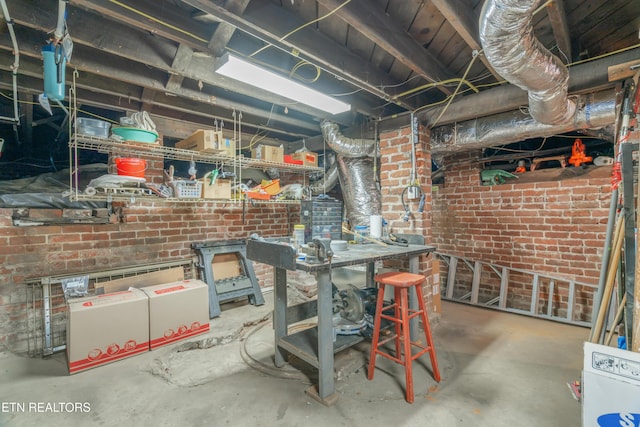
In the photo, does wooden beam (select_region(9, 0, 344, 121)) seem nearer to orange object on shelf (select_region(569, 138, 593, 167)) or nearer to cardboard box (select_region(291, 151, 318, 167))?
cardboard box (select_region(291, 151, 318, 167))

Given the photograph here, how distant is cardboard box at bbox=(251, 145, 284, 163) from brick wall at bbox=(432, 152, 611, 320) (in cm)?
235

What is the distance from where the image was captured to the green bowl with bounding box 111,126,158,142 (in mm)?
2600

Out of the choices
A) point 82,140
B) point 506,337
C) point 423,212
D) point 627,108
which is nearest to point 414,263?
point 423,212

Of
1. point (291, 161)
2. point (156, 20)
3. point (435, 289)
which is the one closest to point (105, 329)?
point (156, 20)

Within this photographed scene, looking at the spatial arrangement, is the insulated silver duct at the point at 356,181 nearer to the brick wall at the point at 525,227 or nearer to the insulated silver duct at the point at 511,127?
the insulated silver duct at the point at 511,127

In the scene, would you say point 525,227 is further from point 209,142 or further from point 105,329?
point 105,329

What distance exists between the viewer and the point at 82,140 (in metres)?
2.54

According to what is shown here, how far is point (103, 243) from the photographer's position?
117 inches

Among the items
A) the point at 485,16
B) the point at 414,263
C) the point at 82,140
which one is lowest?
the point at 414,263

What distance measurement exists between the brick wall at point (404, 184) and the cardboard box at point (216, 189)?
1.71 m

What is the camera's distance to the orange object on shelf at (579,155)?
10.6 feet

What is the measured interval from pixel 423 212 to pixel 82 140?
3.14 metres

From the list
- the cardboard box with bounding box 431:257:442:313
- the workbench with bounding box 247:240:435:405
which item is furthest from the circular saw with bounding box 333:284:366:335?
the cardboard box with bounding box 431:257:442:313

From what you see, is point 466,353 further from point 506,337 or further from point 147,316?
point 147,316
